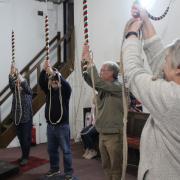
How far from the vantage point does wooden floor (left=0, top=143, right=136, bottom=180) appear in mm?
3805

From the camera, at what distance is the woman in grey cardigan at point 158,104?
102 cm

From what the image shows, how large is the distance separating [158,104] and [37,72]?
17.4 feet

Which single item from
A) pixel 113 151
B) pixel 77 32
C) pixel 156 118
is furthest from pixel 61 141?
pixel 77 32

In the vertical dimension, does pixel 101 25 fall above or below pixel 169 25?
above

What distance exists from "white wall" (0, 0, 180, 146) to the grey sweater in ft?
13.7

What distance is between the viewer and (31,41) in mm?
6453

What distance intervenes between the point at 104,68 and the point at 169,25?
6.08 feet

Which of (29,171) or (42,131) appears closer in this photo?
(29,171)

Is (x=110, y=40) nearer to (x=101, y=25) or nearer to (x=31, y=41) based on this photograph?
(x=101, y=25)

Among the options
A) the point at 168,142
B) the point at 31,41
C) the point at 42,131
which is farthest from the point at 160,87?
the point at 31,41

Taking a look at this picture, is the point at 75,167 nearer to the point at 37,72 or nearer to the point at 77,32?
the point at 37,72

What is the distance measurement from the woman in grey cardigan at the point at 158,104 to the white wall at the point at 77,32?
418 centimetres

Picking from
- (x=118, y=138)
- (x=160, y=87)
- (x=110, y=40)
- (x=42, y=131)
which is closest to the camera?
(x=160, y=87)

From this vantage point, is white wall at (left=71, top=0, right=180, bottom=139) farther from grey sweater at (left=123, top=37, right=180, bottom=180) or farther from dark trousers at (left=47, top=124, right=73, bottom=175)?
grey sweater at (left=123, top=37, right=180, bottom=180)
